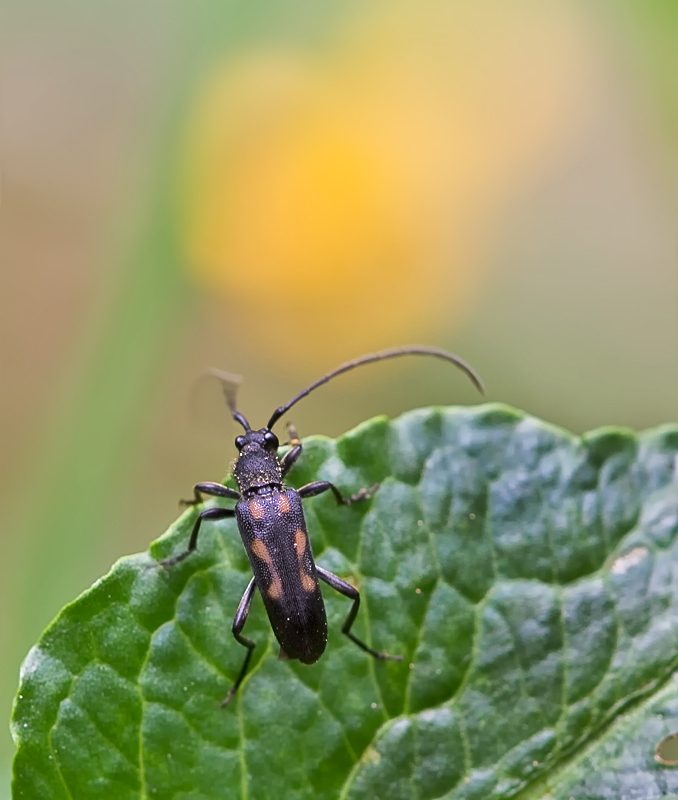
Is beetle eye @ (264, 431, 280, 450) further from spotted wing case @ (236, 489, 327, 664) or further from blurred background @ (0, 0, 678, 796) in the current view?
blurred background @ (0, 0, 678, 796)

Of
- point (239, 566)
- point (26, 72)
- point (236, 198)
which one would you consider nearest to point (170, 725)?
point (239, 566)

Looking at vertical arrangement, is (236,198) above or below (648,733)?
above

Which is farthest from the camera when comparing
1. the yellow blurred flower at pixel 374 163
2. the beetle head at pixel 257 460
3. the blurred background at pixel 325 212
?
the yellow blurred flower at pixel 374 163

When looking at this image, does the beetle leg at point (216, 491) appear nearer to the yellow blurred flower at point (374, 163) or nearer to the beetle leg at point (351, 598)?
the beetle leg at point (351, 598)

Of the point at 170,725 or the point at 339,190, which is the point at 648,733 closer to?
the point at 170,725

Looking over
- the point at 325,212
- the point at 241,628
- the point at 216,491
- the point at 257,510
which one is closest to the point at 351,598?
the point at 241,628

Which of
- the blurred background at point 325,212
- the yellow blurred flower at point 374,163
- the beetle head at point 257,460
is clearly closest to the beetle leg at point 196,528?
the beetle head at point 257,460

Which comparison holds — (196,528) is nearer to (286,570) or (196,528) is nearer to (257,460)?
(286,570)

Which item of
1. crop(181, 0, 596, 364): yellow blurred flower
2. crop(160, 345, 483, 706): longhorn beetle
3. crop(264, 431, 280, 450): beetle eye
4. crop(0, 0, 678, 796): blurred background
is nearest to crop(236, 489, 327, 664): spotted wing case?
crop(160, 345, 483, 706): longhorn beetle
